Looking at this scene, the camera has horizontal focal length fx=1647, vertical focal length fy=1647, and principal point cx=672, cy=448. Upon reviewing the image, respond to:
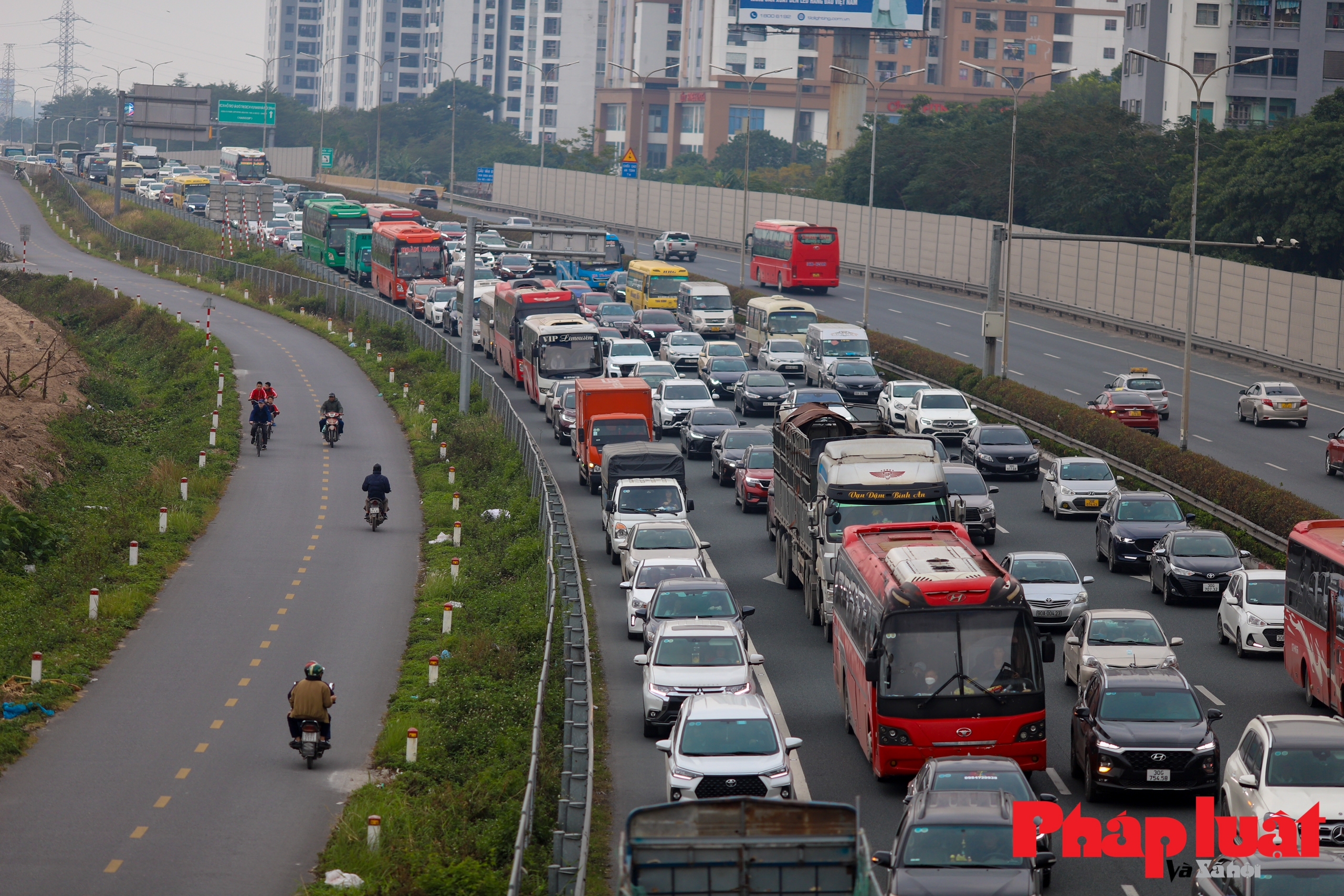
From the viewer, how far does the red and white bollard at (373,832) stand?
17828mm

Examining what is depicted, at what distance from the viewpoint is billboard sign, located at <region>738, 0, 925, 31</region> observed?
11681 centimetres

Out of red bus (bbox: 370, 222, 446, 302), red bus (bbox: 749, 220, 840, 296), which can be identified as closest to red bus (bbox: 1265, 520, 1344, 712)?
red bus (bbox: 370, 222, 446, 302)

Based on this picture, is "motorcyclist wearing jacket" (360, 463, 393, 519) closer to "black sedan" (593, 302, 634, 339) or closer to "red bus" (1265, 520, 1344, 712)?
"red bus" (1265, 520, 1344, 712)

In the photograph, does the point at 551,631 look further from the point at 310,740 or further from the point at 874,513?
the point at 874,513

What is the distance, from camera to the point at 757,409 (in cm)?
5116

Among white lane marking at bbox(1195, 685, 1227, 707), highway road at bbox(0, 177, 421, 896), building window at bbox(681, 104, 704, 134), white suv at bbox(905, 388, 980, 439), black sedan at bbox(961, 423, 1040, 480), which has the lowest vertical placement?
highway road at bbox(0, 177, 421, 896)

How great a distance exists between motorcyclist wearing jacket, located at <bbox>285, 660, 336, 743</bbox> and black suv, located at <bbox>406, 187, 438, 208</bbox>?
103m

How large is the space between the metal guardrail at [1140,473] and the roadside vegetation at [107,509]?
21533 mm

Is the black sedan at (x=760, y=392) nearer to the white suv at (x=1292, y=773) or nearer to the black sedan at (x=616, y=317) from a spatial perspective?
the black sedan at (x=616, y=317)

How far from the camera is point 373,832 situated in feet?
58.9

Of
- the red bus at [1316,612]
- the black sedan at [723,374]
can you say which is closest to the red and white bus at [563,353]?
the black sedan at [723,374]

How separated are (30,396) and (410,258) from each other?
26295 mm

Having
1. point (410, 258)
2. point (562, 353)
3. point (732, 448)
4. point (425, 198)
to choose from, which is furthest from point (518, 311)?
point (425, 198)

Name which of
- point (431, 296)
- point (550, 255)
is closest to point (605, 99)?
point (431, 296)
